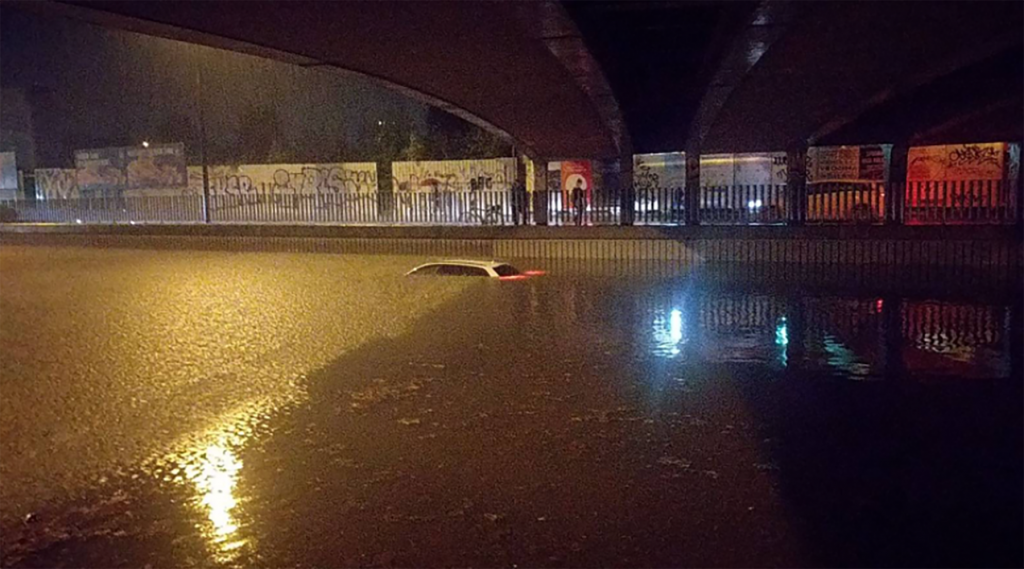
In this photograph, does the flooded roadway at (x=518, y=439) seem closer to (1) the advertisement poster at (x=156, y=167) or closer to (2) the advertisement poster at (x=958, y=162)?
(2) the advertisement poster at (x=958, y=162)

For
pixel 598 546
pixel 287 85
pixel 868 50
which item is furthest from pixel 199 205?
pixel 598 546

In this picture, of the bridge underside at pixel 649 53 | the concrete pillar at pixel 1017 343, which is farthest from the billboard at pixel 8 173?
the concrete pillar at pixel 1017 343

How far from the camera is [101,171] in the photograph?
3947cm

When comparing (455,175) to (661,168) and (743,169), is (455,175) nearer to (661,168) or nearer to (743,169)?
(661,168)

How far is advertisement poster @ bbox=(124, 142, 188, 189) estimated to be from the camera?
124 feet

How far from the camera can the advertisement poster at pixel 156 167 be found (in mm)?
37812

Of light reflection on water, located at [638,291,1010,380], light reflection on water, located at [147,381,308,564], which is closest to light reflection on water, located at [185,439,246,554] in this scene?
light reflection on water, located at [147,381,308,564]

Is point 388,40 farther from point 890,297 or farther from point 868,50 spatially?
point 890,297

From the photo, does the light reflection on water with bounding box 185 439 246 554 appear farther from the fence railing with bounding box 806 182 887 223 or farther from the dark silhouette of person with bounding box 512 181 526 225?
the dark silhouette of person with bounding box 512 181 526 225

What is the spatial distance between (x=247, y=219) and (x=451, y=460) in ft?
83.5

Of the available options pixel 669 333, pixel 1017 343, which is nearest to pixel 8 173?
pixel 669 333

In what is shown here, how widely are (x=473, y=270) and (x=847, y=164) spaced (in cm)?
1754

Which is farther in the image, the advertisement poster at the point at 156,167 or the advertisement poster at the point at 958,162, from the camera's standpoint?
the advertisement poster at the point at 156,167

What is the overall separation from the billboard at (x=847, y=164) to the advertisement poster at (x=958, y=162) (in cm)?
105
